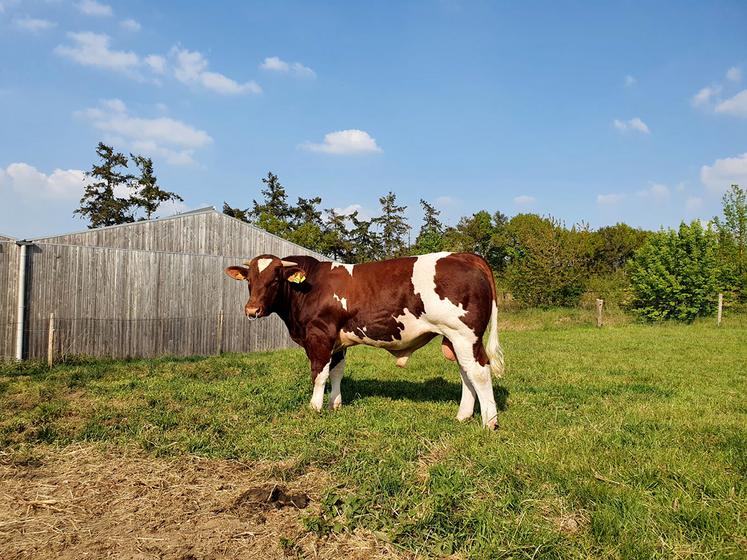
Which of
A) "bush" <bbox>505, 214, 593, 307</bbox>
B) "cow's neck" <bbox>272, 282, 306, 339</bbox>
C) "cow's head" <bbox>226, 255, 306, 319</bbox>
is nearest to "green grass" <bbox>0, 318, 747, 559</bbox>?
"cow's neck" <bbox>272, 282, 306, 339</bbox>

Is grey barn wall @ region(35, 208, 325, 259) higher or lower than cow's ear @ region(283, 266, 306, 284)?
higher

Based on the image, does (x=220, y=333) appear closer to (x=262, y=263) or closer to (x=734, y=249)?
(x=262, y=263)

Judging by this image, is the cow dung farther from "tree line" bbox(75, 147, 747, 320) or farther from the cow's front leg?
"tree line" bbox(75, 147, 747, 320)

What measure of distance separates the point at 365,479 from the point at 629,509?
1.83 m

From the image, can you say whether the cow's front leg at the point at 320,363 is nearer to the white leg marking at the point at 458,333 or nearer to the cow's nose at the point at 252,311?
the cow's nose at the point at 252,311

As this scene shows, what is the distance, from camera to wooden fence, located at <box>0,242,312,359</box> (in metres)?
10.9

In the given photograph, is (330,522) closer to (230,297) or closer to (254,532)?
(254,532)

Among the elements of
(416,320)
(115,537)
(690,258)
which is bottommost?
(115,537)

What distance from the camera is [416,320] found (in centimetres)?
565

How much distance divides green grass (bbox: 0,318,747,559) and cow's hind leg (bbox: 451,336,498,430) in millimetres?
263

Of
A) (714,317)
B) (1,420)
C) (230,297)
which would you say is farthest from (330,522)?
(714,317)

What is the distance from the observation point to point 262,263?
6.34 m

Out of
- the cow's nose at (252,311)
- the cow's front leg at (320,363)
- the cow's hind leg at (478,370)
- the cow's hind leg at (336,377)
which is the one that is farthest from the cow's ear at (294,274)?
the cow's hind leg at (478,370)

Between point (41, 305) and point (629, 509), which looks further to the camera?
point (41, 305)
